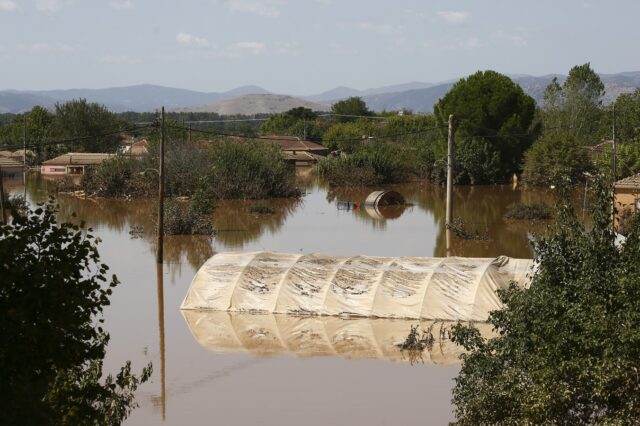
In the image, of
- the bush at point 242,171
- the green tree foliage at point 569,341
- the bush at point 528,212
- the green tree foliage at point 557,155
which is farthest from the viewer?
the green tree foliage at point 557,155

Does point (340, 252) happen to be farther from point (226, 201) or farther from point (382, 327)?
point (226, 201)

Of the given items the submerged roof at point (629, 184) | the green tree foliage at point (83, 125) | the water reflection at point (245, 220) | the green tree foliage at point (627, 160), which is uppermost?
the green tree foliage at point (83, 125)

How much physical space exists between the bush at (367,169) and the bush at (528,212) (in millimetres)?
16954

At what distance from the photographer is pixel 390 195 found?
161 feet

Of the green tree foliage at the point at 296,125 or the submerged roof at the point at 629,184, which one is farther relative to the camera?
the green tree foliage at the point at 296,125

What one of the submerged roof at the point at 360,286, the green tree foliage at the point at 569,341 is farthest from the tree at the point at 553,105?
the green tree foliage at the point at 569,341

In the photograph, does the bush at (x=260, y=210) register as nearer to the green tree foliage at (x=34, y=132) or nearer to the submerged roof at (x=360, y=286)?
the submerged roof at (x=360, y=286)

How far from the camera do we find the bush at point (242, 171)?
1978 inches

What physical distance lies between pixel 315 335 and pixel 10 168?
4248cm

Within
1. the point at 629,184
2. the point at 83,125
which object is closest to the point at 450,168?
the point at 629,184

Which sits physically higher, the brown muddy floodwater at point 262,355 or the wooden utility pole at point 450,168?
the wooden utility pole at point 450,168

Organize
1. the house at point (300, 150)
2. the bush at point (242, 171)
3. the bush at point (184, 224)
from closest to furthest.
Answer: the bush at point (184, 224), the bush at point (242, 171), the house at point (300, 150)

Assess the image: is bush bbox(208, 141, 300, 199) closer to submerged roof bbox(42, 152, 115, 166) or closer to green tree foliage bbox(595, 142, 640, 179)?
green tree foliage bbox(595, 142, 640, 179)

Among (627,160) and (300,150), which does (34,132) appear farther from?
(627,160)
